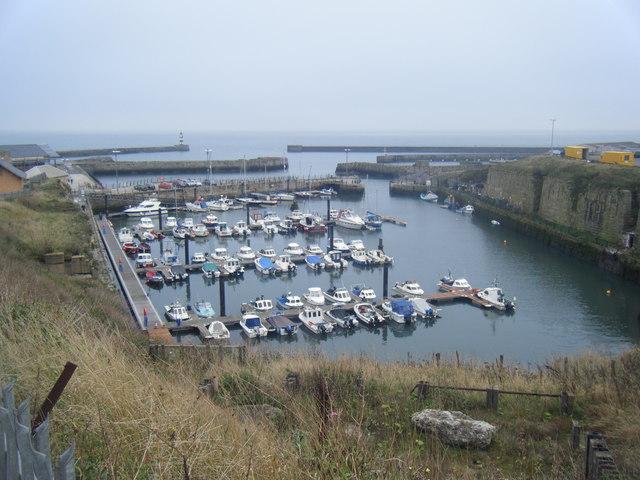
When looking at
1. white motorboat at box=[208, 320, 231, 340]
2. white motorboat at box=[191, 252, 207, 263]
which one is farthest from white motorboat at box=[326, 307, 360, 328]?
white motorboat at box=[191, 252, 207, 263]

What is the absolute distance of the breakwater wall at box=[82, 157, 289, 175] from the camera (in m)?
56.5

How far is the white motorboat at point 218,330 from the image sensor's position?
43.7ft

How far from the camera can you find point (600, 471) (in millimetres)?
3500

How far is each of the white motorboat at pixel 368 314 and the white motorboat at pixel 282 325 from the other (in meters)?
1.90

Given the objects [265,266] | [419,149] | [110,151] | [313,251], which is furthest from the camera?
[419,149]

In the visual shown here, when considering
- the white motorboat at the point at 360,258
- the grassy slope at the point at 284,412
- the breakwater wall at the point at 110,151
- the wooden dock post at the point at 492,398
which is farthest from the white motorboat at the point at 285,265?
the breakwater wall at the point at 110,151

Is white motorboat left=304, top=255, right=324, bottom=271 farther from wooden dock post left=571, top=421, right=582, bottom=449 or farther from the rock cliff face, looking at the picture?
wooden dock post left=571, top=421, right=582, bottom=449

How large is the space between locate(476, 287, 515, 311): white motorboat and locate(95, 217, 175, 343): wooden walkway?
9.50 metres

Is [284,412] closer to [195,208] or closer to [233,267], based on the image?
[233,267]

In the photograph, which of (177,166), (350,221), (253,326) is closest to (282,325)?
(253,326)

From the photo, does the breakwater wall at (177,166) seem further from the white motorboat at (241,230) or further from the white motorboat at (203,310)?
the white motorboat at (203,310)

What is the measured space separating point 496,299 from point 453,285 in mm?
1824

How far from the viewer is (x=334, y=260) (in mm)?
21266

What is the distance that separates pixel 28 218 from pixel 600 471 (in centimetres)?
1684
